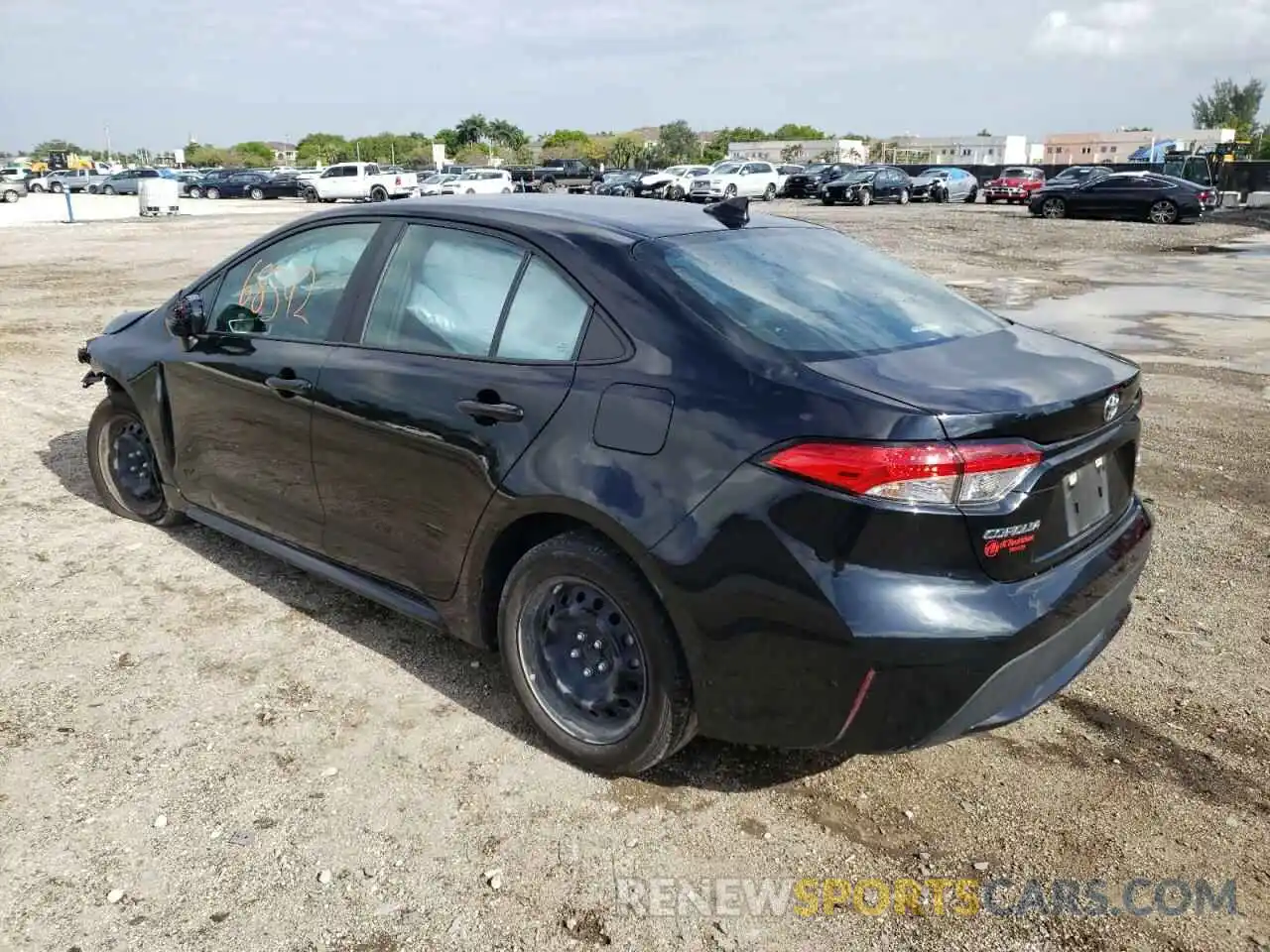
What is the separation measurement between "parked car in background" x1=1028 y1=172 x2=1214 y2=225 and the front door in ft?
99.9

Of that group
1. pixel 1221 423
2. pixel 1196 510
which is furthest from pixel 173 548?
pixel 1221 423

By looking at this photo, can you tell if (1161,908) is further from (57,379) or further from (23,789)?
(57,379)

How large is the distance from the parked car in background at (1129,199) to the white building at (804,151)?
68434mm

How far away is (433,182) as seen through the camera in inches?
1845

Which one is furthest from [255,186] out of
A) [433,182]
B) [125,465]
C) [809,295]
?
[809,295]

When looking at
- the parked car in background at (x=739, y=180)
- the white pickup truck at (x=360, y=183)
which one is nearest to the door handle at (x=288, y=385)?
the parked car in background at (x=739, y=180)

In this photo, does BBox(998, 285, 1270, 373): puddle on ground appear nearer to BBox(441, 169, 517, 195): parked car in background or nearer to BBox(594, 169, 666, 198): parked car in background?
BBox(594, 169, 666, 198): parked car in background

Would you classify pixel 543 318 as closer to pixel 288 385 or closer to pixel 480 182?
pixel 288 385

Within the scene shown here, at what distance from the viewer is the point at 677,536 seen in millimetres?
2654

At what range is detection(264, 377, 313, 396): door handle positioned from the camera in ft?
12.3

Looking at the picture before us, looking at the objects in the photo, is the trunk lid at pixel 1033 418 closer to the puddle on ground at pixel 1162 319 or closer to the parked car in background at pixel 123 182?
the puddle on ground at pixel 1162 319

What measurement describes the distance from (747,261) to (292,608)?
2.45 m

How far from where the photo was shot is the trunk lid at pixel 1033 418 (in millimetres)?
2488

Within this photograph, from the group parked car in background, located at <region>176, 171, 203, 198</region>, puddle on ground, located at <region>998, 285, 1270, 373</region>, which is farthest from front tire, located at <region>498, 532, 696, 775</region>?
parked car in background, located at <region>176, 171, 203, 198</region>
